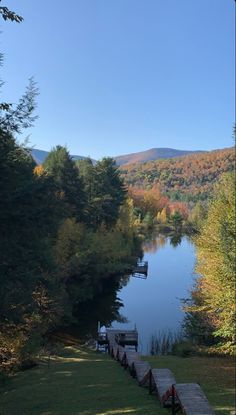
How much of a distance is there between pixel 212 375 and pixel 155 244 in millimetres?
97110

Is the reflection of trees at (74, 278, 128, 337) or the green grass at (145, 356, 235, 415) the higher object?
the green grass at (145, 356, 235, 415)

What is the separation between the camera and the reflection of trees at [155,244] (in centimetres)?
10700

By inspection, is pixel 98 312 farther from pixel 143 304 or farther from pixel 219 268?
pixel 219 268

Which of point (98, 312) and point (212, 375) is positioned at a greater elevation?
point (212, 375)

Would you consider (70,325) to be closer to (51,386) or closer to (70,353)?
(70,353)

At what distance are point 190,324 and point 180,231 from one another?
122 m

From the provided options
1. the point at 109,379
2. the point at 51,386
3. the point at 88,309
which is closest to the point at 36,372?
the point at 51,386

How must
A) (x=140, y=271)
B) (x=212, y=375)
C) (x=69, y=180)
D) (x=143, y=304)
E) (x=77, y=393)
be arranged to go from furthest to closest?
(x=140, y=271) < (x=69, y=180) < (x=143, y=304) < (x=212, y=375) < (x=77, y=393)

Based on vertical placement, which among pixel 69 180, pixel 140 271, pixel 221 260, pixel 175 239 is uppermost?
pixel 69 180

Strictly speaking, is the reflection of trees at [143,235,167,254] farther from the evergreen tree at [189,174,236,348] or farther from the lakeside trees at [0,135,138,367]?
the evergreen tree at [189,174,236,348]

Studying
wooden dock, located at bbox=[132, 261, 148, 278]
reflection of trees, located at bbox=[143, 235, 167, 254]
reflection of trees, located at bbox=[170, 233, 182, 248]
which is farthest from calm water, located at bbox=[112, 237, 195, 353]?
reflection of trees, located at bbox=[170, 233, 182, 248]

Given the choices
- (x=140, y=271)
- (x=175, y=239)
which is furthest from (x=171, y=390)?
(x=175, y=239)

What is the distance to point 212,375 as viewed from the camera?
19.6 metres

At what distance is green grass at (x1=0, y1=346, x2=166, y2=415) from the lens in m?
13.4
